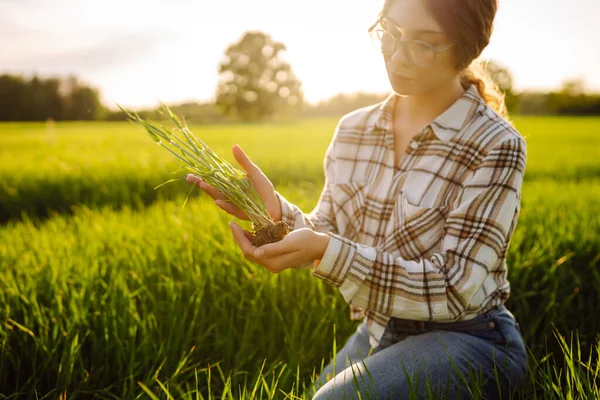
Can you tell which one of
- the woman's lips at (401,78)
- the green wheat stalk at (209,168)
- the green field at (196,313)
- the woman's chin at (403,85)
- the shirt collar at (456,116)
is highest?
the woman's lips at (401,78)

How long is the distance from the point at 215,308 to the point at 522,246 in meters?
2.12

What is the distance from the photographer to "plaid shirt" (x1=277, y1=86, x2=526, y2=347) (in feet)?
4.58

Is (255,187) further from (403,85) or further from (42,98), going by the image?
(42,98)

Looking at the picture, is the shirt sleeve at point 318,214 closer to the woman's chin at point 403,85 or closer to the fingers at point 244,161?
Result: the fingers at point 244,161

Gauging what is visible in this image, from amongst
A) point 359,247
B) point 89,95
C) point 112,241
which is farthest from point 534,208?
point 89,95

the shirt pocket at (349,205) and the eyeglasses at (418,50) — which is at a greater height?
the eyeglasses at (418,50)

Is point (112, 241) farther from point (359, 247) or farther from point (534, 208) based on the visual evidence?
point (534, 208)

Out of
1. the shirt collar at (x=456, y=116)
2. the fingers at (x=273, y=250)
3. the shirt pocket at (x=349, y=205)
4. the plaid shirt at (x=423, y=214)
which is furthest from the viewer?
the shirt pocket at (x=349, y=205)

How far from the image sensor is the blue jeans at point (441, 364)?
4.37 ft

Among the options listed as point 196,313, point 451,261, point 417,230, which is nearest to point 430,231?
point 417,230

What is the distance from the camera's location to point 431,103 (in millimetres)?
1742

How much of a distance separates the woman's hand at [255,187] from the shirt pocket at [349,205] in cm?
34

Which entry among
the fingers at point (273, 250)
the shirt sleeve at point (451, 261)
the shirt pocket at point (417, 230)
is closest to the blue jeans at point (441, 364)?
the shirt sleeve at point (451, 261)

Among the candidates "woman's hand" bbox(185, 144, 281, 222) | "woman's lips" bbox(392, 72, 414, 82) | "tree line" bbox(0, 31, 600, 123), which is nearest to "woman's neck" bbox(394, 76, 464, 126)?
"woman's lips" bbox(392, 72, 414, 82)
